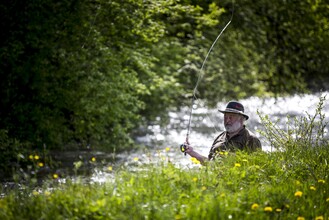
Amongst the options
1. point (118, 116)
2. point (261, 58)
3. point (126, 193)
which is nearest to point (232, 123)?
point (126, 193)

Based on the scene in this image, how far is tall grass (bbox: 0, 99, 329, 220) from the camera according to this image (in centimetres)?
600

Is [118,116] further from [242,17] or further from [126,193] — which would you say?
[126,193]

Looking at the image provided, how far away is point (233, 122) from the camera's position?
897 centimetres

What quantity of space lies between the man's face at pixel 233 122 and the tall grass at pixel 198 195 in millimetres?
1075

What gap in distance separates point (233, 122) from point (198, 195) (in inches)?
105

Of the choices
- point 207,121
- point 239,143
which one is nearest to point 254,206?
point 239,143

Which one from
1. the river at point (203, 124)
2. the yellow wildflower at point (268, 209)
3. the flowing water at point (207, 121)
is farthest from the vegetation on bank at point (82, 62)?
the yellow wildflower at point (268, 209)

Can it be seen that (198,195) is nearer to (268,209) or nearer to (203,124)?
(268,209)

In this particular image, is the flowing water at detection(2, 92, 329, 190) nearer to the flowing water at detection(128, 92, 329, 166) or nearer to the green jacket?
the flowing water at detection(128, 92, 329, 166)

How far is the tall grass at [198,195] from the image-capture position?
5996 millimetres

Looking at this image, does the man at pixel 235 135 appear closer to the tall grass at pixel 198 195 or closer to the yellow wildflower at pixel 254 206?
the tall grass at pixel 198 195

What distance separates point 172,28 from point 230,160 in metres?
12.0

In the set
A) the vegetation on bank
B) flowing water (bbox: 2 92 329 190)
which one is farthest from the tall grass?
flowing water (bbox: 2 92 329 190)

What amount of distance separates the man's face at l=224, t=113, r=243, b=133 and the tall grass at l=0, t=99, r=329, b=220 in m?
1.08
